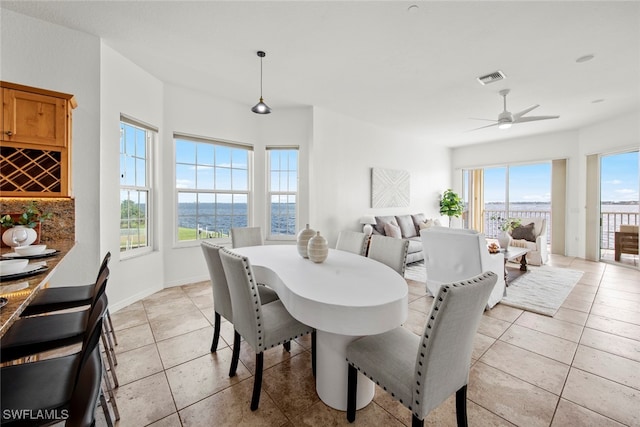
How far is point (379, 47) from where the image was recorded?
2754 mm

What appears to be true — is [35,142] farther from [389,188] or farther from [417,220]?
[417,220]

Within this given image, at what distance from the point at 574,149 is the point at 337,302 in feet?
24.4

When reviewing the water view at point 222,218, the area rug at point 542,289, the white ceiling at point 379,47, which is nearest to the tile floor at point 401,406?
the area rug at point 542,289

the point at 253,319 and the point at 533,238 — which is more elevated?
the point at 533,238

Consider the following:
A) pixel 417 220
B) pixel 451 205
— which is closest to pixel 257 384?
pixel 417 220

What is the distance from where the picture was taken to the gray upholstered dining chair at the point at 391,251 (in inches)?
88.2

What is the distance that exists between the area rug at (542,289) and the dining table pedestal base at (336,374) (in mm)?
2588

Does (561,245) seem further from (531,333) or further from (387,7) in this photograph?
(387,7)

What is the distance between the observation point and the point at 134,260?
3.30 metres

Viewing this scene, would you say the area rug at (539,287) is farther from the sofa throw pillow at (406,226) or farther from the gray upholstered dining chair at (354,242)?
the gray upholstered dining chair at (354,242)

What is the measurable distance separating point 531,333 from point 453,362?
6.68ft

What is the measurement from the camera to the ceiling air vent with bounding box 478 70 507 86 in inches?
129
